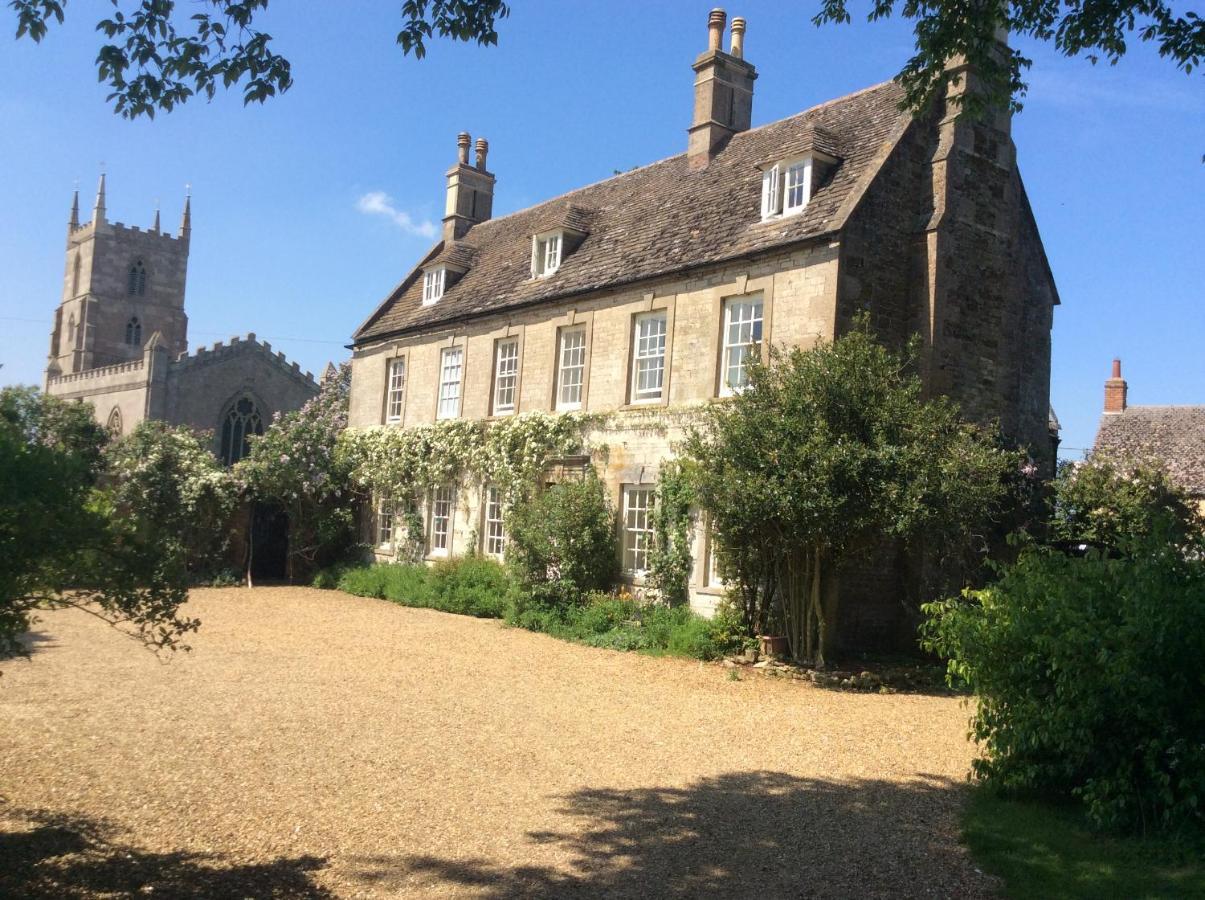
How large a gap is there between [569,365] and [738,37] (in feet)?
25.1

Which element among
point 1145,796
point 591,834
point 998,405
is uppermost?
point 998,405

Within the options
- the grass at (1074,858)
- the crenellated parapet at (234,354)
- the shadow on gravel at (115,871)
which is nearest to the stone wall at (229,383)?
the crenellated parapet at (234,354)

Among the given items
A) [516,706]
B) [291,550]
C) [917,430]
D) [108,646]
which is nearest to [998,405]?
[917,430]

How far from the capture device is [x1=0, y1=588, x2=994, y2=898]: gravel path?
5797 millimetres

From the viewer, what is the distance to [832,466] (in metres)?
12.6

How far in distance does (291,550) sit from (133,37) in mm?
19605

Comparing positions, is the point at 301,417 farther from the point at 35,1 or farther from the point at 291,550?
the point at 35,1

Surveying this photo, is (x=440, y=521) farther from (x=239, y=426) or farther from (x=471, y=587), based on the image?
(x=239, y=426)

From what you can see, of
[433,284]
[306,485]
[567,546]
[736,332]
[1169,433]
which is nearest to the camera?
[736,332]

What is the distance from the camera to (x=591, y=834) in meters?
6.63

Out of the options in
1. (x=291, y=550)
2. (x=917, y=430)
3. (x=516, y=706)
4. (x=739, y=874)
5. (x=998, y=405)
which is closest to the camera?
(x=739, y=874)

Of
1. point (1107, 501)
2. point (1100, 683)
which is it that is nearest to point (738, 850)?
point (1100, 683)

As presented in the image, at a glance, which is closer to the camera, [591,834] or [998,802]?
[591,834]

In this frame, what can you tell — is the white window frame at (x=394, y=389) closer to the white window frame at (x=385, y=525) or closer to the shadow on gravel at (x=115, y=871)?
the white window frame at (x=385, y=525)
